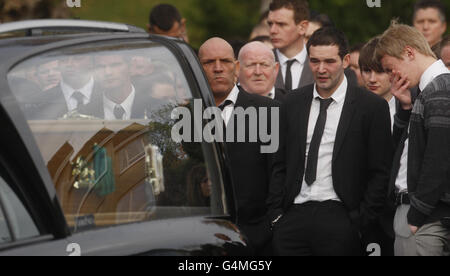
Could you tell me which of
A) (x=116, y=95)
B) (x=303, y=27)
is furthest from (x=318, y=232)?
(x=303, y=27)

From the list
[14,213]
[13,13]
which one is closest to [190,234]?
[14,213]

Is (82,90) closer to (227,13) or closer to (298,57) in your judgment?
(298,57)

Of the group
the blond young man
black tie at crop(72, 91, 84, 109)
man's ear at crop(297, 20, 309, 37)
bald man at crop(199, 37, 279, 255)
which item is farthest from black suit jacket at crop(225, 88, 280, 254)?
man's ear at crop(297, 20, 309, 37)

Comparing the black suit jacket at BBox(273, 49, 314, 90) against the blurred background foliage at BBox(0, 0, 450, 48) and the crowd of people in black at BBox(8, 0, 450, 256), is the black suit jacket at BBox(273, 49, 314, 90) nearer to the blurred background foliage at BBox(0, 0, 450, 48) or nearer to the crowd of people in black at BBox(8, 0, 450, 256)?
the crowd of people in black at BBox(8, 0, 450, 256)

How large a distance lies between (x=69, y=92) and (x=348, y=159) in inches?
102

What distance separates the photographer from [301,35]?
8.91 metres

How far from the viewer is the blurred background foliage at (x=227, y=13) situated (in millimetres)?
18094

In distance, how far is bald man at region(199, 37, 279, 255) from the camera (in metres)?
6.34

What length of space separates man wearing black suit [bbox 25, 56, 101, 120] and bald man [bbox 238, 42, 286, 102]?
3520 millimetres

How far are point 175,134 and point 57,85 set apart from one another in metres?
0.62

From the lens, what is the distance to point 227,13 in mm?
23984

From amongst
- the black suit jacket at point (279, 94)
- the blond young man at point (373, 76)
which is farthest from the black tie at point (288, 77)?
the blond young man at point (373, 76)

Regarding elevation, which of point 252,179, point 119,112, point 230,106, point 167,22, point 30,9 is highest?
point 30,9
